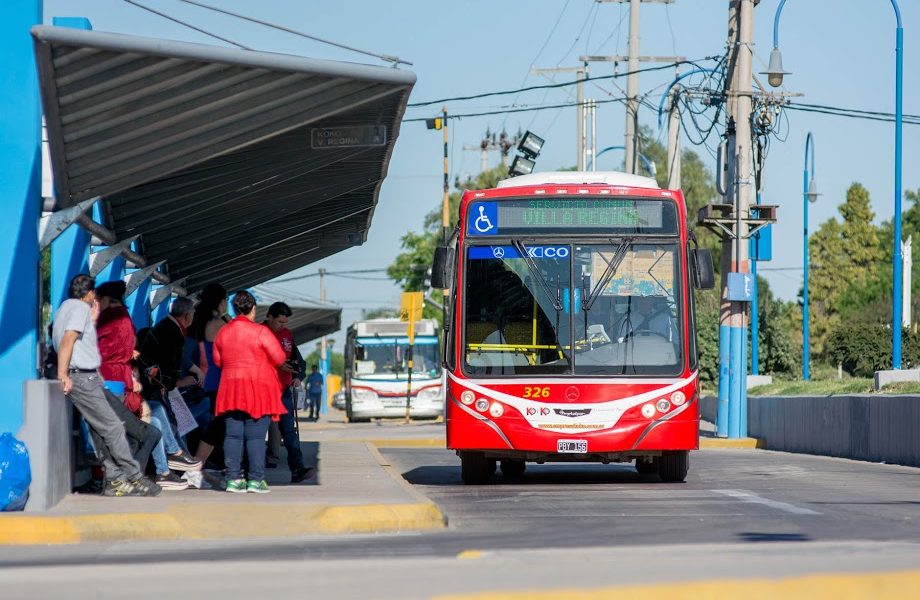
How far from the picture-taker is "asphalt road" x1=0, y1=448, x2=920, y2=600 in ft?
25.2

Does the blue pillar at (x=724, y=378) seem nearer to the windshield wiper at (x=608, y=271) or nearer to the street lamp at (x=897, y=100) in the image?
the street lamp at (x=897, y=100)

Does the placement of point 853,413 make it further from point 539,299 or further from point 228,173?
point 228,173

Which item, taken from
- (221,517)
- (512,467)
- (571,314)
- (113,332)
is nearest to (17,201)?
(113,332)

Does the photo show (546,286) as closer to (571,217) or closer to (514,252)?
(514,252)

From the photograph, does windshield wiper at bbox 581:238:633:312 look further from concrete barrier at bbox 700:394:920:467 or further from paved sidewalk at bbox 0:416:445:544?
concrete barrier at bbox 700:394:920:467

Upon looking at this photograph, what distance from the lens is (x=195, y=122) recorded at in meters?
13.1

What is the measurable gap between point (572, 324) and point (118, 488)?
5308 mm

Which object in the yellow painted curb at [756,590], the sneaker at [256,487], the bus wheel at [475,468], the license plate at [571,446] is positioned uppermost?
the yellow painted curb at [756,590]

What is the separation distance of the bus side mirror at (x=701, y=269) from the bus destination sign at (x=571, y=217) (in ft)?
1.33

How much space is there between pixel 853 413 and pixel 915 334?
2545 cm

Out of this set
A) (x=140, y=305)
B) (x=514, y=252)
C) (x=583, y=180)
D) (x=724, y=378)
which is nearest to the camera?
(x=514, y=252)

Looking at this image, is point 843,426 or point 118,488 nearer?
point 118,488

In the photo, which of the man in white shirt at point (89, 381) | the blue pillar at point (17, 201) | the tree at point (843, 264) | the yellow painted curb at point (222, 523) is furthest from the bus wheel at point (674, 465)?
the tree at point (843, 264)

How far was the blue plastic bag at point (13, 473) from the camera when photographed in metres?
11.0
